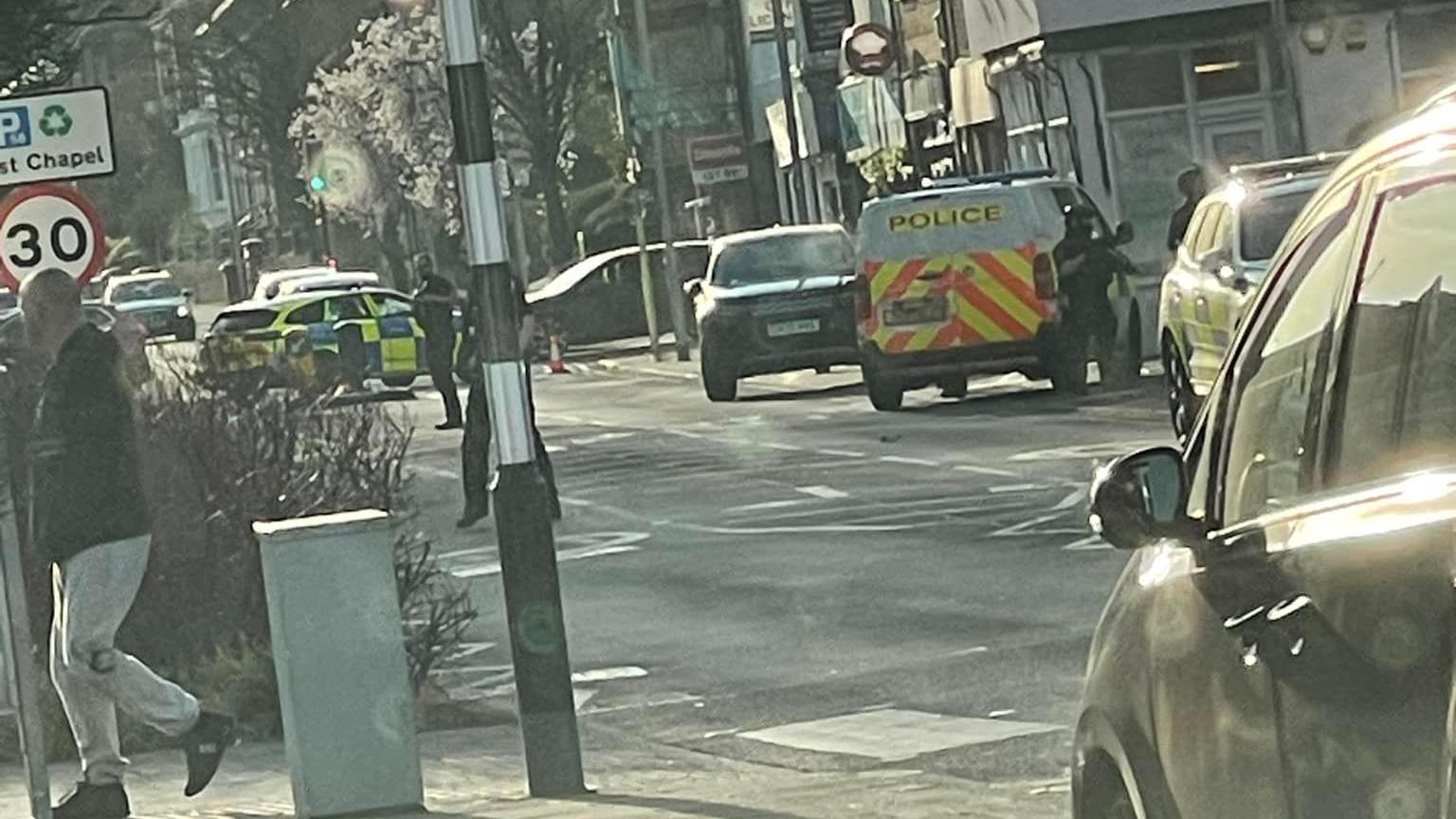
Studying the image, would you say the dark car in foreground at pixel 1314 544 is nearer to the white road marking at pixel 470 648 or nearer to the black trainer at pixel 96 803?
the black trainer at pixel 96 803

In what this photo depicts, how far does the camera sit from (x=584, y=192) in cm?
7219

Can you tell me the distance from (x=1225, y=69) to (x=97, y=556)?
28.2 metres

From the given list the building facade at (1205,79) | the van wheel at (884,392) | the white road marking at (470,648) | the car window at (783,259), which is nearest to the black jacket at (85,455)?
the white road marking at (470,648)

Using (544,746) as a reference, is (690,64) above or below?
above

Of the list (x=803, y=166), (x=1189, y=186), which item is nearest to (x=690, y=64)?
(x=803, y=166)

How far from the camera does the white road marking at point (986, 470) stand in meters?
21.8

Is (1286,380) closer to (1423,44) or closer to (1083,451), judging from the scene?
(1083,451)

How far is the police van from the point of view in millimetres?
29219

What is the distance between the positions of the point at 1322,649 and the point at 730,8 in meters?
63.2

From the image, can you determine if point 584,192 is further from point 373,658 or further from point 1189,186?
point 373,658

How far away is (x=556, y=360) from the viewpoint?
157ft

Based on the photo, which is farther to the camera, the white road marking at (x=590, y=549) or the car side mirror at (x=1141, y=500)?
the white road marking at (x=590, y=549)

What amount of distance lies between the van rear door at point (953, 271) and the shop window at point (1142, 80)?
9.45 metres

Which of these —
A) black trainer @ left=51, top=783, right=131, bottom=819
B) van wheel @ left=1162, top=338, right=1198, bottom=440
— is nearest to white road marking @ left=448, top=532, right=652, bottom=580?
van wheel @ left=1162, top=338, right=1198, bottom=440
